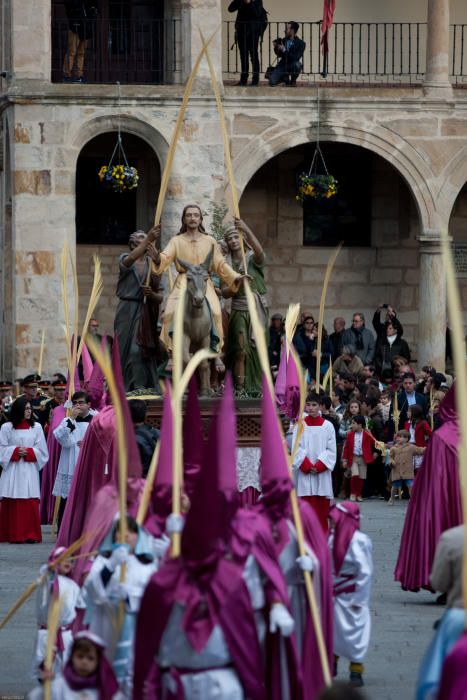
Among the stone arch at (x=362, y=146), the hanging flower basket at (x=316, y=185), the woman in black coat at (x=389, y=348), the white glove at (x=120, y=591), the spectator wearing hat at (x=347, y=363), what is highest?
the stone arch at (x=362, y=146)

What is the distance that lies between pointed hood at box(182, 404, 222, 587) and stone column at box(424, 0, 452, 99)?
19.9 m

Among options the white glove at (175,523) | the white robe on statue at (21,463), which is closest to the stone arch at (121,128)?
the white robe on statue at (21,463)

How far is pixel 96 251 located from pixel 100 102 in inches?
141

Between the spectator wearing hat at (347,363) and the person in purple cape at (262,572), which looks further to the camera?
the spectator wearing hat at (347,363)

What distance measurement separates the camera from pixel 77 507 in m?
14.8

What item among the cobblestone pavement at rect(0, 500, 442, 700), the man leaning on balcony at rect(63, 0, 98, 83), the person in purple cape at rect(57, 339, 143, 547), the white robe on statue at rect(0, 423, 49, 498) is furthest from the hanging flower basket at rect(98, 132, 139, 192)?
the person in purple cape at rect(57, 339, 143, 547)

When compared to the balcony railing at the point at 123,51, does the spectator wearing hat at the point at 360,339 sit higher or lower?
lower

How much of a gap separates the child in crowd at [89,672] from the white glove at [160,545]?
979 millimetres

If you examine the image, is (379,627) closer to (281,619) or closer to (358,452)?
(281,619)

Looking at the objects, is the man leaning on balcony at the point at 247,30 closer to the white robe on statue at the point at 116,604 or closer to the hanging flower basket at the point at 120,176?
the hanging flower basket at the point at 120,176

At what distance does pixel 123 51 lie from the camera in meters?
28.9

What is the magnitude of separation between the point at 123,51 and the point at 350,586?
19166 millimetres

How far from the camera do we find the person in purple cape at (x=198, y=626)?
7.95m

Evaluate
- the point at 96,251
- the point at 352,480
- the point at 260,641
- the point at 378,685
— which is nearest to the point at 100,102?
the point at 96,251
